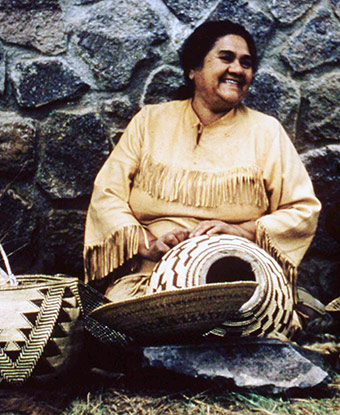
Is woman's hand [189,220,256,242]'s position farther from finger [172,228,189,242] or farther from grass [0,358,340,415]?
grass [0,358,340,415]

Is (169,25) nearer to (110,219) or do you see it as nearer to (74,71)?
(74,71)

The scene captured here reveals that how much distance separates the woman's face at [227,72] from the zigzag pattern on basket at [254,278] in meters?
0.68

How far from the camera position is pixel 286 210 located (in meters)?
2.73

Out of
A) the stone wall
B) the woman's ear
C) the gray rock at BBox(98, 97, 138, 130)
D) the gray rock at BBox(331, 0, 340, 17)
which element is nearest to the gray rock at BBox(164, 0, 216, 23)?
the stone wall

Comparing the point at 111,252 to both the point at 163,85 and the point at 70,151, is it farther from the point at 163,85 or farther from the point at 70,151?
the point at 163,85

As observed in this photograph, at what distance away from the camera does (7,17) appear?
3.14m

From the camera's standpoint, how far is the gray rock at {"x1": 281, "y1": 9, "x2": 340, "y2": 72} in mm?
3240

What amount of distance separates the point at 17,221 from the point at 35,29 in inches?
38.7

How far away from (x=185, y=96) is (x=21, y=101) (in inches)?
33.1

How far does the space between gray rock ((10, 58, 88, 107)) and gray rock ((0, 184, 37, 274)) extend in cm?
46

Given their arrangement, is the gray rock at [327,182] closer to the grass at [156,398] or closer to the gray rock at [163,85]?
the gray rock at [163,85]

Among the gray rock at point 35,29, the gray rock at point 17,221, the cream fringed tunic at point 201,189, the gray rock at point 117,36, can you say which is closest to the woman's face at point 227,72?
the cream fringed tunic at point 201,189

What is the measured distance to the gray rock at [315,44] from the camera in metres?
3.24

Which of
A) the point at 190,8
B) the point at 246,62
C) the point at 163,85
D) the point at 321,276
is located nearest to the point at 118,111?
the point at 163,85
